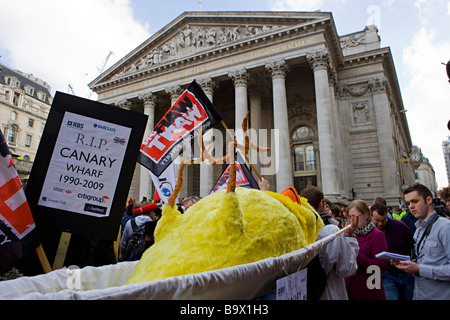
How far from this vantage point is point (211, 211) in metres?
1.72

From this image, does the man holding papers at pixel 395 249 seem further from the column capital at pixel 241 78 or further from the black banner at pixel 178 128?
the column capital at pixel 241 78

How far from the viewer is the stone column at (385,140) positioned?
64.1 ft

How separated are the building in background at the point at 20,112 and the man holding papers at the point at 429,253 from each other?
51.9m

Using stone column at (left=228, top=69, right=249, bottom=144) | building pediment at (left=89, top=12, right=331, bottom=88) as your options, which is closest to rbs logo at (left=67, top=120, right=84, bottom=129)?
stone column at (left=228, top=69, right=249, bottom=144)

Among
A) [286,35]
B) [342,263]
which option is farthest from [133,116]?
[286,35]

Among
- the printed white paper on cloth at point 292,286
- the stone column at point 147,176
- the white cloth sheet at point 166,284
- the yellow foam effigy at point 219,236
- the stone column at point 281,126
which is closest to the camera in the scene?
the white cloth sheet at point 166,284

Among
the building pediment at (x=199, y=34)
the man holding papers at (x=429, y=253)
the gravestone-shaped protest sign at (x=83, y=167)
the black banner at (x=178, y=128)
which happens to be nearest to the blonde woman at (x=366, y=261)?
the man holding papers at (x=429, y=253)

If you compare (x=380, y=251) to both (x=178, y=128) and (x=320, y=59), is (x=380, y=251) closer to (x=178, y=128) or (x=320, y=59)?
(x=178, y=128)

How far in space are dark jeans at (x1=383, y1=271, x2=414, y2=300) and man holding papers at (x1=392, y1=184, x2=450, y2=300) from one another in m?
0.86

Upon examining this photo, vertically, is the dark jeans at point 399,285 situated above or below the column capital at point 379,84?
below

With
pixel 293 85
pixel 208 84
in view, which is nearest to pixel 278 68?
pixel 208 84

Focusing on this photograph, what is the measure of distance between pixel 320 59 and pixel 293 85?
6691mm

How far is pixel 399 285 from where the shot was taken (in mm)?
3965

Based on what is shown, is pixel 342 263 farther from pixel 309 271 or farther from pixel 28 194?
pixel 28 194
